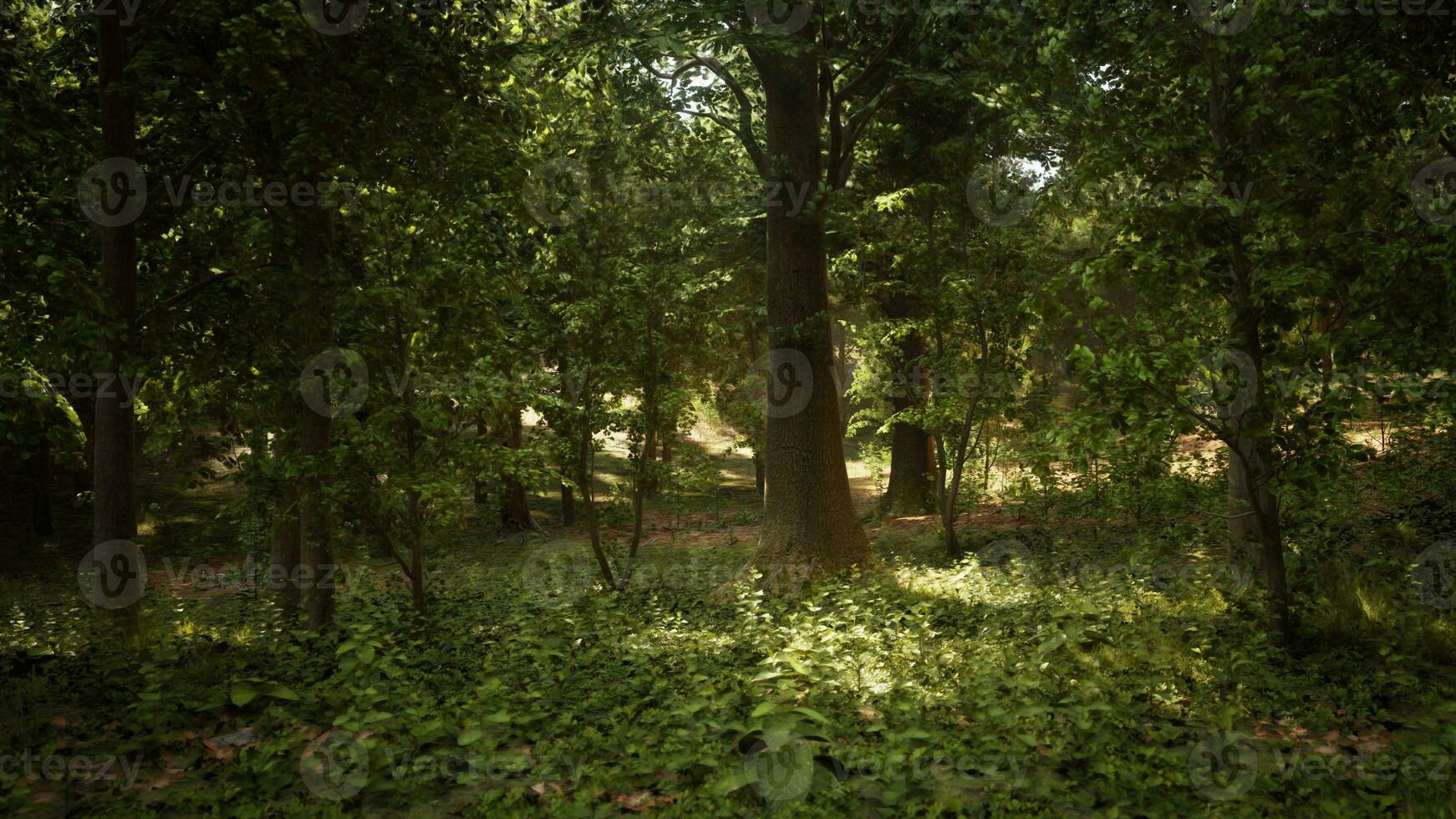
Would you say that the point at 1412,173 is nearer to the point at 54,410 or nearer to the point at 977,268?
the point at 977,268
